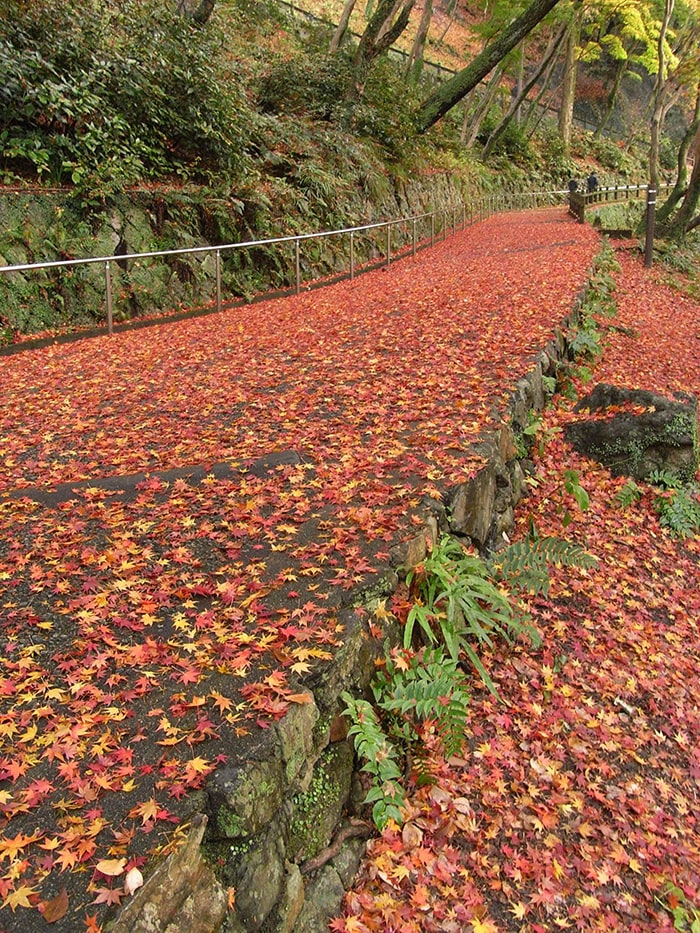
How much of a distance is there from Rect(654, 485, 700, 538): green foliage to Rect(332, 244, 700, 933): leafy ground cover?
44cm

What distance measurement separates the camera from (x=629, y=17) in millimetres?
27891

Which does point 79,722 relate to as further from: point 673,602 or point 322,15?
point 322,15

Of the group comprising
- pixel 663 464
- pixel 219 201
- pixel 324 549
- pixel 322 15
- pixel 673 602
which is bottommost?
pixel 673 602

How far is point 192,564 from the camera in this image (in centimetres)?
347

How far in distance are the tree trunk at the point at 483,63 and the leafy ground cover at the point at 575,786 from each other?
16.3 metres

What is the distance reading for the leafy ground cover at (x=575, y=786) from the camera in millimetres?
2662

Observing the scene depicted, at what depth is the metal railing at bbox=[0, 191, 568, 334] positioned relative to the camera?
894cm

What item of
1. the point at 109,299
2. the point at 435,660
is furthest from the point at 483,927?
the point at 109,299

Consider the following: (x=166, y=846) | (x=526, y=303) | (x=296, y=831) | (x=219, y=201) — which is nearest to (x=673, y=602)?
(x=296, y=831)

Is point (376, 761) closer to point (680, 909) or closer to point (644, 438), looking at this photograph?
point (680, 909)

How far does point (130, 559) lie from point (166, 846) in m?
1.74

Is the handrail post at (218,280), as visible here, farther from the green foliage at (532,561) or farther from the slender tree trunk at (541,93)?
the slender tree trunk at (541,93)

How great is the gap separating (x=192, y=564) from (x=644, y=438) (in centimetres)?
461

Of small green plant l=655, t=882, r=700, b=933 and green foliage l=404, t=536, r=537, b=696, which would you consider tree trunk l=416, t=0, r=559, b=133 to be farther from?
small green plant l=655, t=882, r=700, b=933
